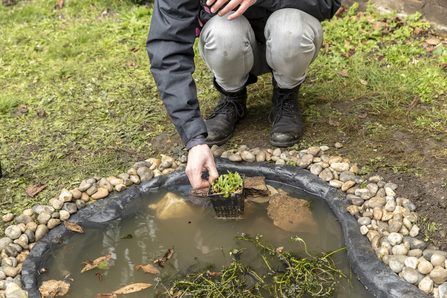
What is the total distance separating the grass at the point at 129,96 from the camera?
97.3 inches

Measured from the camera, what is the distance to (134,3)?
4.68 meters

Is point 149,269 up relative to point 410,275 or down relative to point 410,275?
down

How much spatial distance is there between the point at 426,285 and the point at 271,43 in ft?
4.69

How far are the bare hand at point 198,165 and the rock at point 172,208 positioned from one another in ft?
1.05

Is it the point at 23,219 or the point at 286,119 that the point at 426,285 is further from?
the point at 23,219

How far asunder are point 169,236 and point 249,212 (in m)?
0.45

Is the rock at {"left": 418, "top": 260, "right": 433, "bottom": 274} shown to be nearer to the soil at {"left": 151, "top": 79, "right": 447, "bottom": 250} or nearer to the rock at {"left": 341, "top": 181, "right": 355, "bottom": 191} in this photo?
the soil at {"left": 151, "top": 79, "right": 447, "bottom": 250}

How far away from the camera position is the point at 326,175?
6.98ft

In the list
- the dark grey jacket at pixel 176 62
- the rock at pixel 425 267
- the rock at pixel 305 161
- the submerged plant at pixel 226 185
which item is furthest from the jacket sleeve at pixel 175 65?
the rock at pixel 425 267

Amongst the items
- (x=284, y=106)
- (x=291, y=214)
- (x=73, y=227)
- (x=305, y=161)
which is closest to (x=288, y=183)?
(x=305, y=161)

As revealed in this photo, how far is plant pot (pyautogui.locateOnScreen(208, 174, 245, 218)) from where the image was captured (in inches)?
73.8

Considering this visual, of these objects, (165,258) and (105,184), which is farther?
(105,184)

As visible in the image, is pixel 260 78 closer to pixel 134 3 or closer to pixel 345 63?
pixel 345 63

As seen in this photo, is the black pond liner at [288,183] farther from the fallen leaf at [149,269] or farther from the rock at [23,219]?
the fallen leaf at [149,269]
